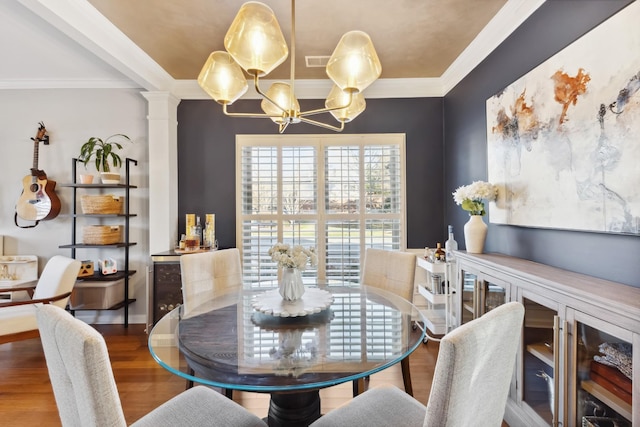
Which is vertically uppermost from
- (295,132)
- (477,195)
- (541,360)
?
(295,132)

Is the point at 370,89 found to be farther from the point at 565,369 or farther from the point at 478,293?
the point at 565,369

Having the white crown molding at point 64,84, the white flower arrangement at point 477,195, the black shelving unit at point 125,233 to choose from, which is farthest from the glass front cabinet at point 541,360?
the white crown molding at point 64,84

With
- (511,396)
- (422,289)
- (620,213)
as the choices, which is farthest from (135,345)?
(620,213)

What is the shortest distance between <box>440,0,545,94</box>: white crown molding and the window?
821mm

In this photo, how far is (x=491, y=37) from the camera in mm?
2412

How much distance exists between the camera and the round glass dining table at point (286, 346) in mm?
1038

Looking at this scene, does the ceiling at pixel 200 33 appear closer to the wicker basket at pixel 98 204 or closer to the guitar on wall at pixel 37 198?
the guitar on wall at pixel 37 198

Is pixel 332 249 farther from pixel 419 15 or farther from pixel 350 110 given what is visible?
pixel 419 15

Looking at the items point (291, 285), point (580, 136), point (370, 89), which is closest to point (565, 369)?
point (580, 136)

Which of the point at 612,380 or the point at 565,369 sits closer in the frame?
the point at 612,380

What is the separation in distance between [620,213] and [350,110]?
143 centimetres

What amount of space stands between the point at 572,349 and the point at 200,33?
3.11 m

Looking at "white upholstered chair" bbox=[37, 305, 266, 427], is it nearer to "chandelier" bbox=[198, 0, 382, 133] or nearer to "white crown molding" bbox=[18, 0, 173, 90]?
"chandelier" bbox=[198, 0, 382, 133]

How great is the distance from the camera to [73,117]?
11.3 feet
